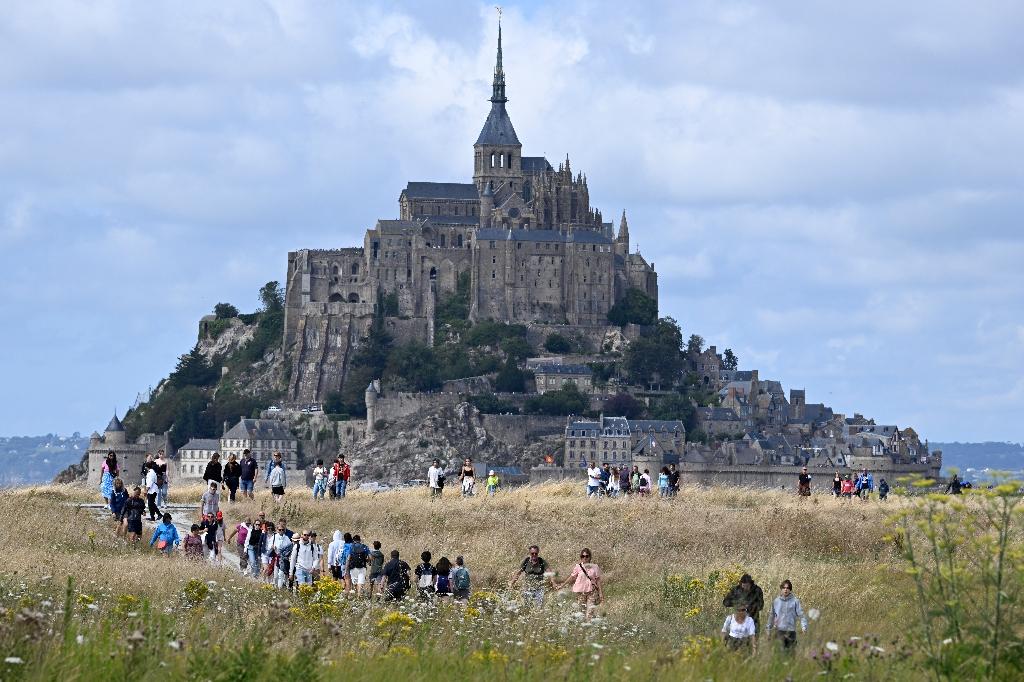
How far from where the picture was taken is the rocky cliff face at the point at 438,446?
113750mm

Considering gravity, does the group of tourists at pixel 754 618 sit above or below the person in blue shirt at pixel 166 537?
below

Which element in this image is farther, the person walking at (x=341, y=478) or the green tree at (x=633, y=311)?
the green tree at (x=633, y=311)

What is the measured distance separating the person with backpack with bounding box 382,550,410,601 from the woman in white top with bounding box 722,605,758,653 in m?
4.56

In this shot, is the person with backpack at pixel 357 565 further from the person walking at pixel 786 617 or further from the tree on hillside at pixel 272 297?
the tree on hillside at pixel 272 297

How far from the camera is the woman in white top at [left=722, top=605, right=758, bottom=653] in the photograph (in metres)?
19.4

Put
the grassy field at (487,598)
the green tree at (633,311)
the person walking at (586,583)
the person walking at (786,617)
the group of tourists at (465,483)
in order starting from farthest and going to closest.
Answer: the green tree at (633,311), the group of tourists at (465,483), the person walking at (586,583), the person walking at (786,617), the grassy field at (487,598)

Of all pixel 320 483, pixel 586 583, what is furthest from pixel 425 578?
pixel 320 483

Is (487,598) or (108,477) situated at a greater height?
(108,477)

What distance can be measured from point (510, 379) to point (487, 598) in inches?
3944

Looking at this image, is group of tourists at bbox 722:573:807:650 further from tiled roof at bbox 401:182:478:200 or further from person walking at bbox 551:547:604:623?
tiled roof at bbox 401:182:478:200

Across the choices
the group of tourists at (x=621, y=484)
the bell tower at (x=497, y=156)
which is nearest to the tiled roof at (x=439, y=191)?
the bell tower at (x=497, y=156)

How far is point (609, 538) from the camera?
3088 centimetres

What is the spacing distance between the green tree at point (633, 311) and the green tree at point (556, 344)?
3472mm

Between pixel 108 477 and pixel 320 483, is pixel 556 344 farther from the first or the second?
pixel 108 477
